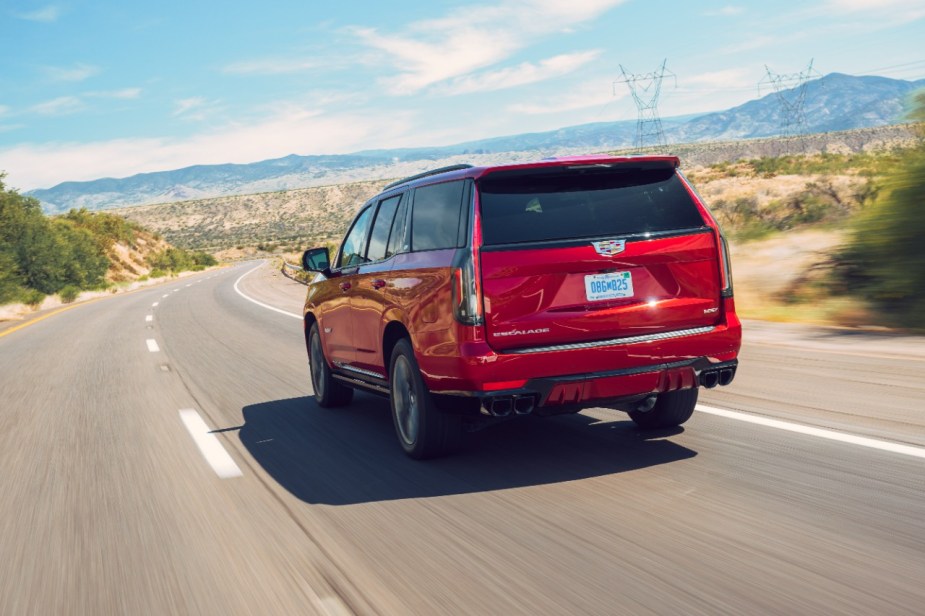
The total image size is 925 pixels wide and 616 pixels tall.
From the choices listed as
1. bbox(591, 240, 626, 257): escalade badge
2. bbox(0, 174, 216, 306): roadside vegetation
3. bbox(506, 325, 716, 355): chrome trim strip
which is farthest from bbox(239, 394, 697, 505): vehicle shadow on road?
bbox(0, 174, 216, 306): roadside vegetation

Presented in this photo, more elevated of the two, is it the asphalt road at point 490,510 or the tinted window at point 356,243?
the tinted window at point 356,243

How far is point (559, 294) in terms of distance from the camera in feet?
17.5

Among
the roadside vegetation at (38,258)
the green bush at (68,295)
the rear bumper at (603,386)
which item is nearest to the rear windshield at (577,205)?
Answer: the rear bumper at (603,386)

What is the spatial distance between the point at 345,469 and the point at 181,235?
559 ft

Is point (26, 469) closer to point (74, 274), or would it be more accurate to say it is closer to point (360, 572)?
point (360, 572)

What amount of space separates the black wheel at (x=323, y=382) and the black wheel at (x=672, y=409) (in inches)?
117

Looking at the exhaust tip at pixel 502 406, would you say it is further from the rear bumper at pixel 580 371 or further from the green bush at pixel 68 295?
the green bush at pixel 68 295

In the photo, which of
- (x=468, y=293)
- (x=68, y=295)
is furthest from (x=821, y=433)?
(x=68, y=295)

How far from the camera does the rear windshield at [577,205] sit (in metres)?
5.46

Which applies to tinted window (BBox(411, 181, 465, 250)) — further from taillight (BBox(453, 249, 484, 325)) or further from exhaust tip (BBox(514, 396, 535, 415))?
exhaust tip (BBox(514, 396, 535, 415))

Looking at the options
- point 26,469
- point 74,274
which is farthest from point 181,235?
point 26,469

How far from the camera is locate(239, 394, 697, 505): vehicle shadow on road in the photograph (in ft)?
18.5

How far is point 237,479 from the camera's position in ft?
20.3

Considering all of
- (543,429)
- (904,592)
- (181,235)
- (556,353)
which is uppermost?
(556,353)
